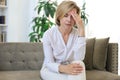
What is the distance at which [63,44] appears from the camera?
79.4 inches

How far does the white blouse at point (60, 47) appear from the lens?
6.28ft

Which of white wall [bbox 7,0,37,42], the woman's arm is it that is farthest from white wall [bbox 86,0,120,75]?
the woman's arm

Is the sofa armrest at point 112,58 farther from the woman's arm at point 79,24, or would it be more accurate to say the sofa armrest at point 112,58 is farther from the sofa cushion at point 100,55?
the woman's arm at point 79,24

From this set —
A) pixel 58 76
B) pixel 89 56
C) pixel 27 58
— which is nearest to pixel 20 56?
pixel 27 58

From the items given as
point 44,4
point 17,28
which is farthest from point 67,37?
point 17,28

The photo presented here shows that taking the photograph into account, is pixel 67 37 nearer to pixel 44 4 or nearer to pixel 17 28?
pixel 44 4

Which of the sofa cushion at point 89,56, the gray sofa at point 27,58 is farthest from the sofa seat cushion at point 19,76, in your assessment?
the sofa cushion at point 89,56

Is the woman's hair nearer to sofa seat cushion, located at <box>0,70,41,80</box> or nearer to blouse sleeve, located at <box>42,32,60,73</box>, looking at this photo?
blouse sleeve, located at <box>42,32,60,73</box>

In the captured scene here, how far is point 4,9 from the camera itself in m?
4.53

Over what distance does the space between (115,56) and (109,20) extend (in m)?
1.56

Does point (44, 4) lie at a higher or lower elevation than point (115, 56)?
higher

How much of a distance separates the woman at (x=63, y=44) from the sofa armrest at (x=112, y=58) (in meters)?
0.77

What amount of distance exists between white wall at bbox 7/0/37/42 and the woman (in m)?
2.47

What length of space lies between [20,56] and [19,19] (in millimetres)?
1966
